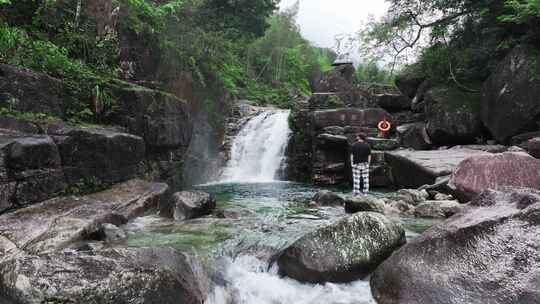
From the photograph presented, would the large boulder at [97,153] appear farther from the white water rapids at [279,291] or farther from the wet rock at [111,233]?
the white water rapids at [279,291]

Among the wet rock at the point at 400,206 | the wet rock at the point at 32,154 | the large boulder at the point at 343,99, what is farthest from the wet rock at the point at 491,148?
the wet rock at the point at 32,154

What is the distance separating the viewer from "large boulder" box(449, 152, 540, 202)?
7.07 m

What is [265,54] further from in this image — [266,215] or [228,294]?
[228,294]

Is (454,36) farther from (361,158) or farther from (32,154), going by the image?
(32,154)

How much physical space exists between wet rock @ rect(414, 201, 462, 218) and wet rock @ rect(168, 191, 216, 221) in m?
4.74

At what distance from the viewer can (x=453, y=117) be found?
14.1 m


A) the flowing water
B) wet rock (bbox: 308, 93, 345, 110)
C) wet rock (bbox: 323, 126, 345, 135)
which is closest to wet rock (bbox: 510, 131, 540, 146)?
wet rock (bbox: 323, 126, 345, 135)

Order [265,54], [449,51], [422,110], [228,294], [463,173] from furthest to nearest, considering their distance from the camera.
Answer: [265,54]
[422,110]
[449,51]
[463,173]
[228,294]

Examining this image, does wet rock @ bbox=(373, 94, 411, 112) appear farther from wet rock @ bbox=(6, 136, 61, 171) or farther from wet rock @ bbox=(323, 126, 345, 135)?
wet rock @ bbox=(6, 136, 61, 171)

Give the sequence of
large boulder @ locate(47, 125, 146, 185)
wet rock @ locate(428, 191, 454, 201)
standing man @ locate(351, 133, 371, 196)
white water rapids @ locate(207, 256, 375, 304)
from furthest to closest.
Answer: standing man @ locate(351, 133, 371, 196)
wet rock @ locate(428, 191, 454, 201)
large boulder @ locate(47, 125, 146, 185)
white water rapids @ locate(207, 256, 375, 304)

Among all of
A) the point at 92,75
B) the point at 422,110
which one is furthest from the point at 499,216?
the point at 422,110

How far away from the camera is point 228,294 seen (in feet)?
14.5

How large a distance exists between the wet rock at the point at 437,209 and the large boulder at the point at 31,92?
8.42 meters

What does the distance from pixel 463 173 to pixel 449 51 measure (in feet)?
35.7
